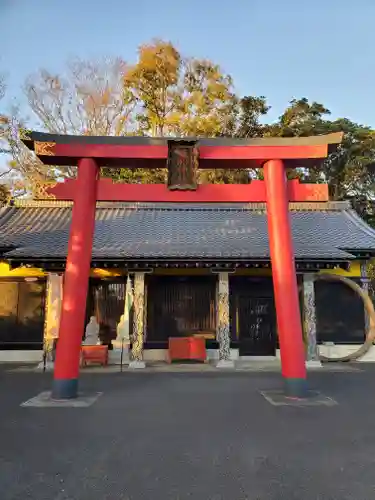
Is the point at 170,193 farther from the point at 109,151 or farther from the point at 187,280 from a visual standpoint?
the point at 187,280

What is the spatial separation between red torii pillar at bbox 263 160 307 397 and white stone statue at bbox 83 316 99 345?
678cm

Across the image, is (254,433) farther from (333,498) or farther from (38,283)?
(38,283)

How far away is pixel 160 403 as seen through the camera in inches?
268

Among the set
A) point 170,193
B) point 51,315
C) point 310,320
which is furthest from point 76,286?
point 310,320

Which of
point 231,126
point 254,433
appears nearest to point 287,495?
point 254,433

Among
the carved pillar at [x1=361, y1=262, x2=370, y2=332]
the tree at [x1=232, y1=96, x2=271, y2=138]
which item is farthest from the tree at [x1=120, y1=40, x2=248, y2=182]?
the carved pillar at [x1=361, y1=262, x2=370, y2=332]

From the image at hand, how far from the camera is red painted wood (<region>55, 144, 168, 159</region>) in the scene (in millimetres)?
7766

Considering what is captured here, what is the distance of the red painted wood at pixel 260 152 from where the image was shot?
797 centimetres

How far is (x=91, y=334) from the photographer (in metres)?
12.2

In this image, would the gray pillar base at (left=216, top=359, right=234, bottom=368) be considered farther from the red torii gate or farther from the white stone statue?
the red torii gate

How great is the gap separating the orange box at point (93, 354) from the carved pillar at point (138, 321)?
0.89 m

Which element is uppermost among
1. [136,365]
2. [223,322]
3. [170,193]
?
[170,193]

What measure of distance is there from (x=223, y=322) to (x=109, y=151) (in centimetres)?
644

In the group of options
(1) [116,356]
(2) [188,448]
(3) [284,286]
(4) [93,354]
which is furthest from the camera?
(1) [116,356]
